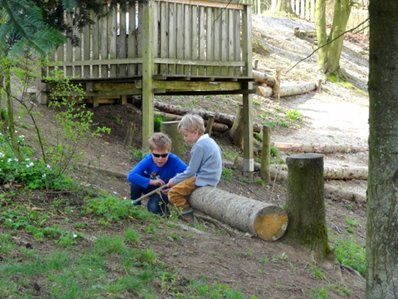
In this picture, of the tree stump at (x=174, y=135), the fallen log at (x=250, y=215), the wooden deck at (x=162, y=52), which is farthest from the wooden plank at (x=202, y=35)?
the fallen log at (x=250, y=215)

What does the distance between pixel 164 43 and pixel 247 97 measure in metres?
2.63

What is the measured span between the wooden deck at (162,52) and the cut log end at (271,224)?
5347mm

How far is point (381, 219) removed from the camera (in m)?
5.46

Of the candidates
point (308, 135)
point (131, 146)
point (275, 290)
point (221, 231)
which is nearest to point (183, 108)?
point (131, 146)

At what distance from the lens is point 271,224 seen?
754 cm

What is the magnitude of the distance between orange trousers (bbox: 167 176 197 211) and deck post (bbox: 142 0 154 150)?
4162 mm

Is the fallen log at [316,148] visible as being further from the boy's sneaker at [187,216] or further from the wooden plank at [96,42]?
the boy's sneaker at [187,216]

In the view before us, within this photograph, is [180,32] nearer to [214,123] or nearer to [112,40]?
[112,40]

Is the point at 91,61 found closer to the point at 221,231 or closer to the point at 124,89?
the point at 124,89

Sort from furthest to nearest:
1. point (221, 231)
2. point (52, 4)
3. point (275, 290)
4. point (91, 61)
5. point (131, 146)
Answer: point (131, 146)
point (91, 61)
point (221, 231)
point (275, 290)
point (52, 4)

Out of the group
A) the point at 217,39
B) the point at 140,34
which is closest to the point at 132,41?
the point at 140,34

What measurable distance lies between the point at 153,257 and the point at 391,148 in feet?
7.22

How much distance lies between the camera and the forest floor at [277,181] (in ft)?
21.8

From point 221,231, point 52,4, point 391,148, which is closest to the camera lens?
point 391,148
